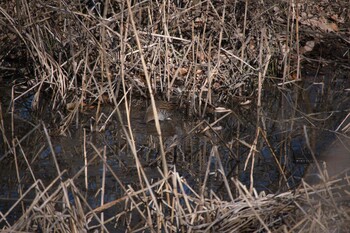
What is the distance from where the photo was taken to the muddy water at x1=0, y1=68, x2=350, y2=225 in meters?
5.68

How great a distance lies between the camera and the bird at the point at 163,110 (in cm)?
704

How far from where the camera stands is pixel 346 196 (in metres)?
4.28

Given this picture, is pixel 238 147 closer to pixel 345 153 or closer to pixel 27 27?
pixel 345 153

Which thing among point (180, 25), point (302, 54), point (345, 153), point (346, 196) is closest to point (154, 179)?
point (345, 153)

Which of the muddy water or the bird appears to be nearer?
the muddy water

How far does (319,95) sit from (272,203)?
11.9 feet

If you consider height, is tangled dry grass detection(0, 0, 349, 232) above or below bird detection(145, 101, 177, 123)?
above

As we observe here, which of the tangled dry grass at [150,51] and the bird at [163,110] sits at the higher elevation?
the tangled dry grass at [150,51]

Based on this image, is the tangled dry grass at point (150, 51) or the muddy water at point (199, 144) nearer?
the muddy water at point (199, 144)

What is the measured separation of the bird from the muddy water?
0.06 m

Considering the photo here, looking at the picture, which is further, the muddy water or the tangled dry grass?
the tangled dry grass

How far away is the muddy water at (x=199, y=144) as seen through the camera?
18.6 feet

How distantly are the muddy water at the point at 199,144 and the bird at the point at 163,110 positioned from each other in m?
0.06

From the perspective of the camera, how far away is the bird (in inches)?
277
